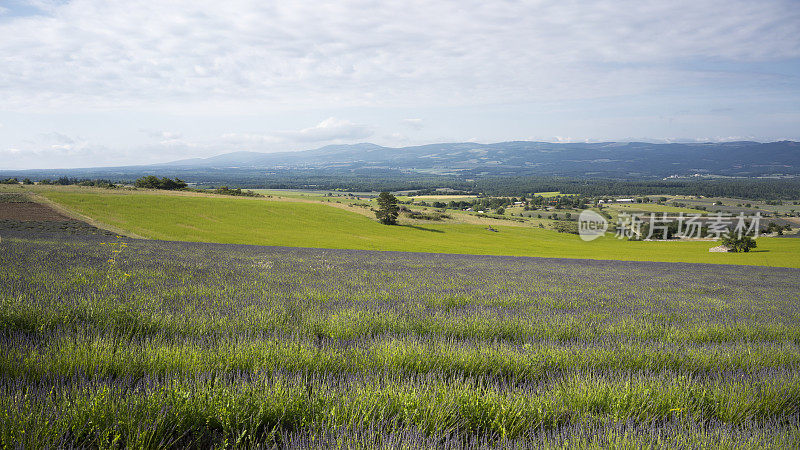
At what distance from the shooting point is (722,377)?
10.7 ft

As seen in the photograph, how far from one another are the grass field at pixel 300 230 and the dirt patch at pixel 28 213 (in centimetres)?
320

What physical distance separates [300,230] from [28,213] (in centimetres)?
2601

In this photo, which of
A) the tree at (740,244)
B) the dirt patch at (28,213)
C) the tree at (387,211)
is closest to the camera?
the dirt patch at (28,213)

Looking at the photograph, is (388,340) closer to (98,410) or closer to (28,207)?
(98,410)

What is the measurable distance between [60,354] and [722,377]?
534 centimetres

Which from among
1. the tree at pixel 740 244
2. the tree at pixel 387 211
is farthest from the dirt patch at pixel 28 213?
the tree at pixel 740 244

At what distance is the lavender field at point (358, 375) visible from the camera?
1956 millimetres

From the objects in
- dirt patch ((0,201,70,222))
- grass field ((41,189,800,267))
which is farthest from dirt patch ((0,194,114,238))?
grass field ((41,189,800,267))

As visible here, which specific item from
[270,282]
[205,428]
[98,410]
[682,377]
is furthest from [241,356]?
[270,282]

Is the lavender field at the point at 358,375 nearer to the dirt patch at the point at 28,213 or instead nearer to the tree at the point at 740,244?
the dirt patch at the point at 28,213

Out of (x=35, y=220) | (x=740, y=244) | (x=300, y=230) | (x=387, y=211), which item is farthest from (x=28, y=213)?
(x=740, y=244)

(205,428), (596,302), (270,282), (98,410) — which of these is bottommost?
(596,302)

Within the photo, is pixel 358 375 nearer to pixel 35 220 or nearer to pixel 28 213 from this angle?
pixel 35 220

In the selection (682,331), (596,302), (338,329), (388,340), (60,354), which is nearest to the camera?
(60,354)
